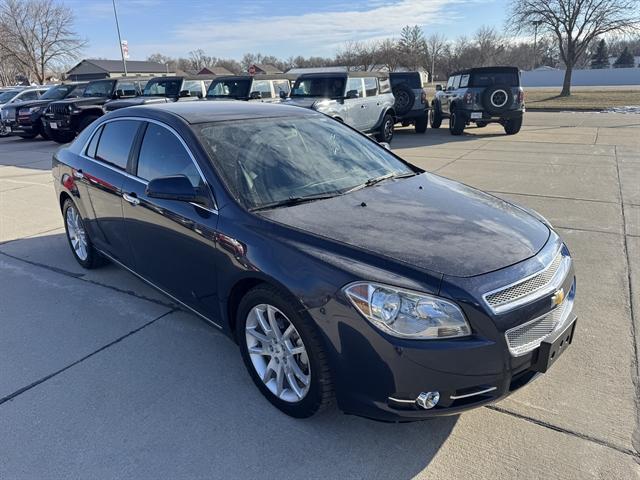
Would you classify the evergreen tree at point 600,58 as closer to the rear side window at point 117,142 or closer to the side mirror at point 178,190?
the rear side window at point 117,142

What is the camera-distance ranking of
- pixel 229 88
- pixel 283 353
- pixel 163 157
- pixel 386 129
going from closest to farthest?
pixel 283 353
pixel 163 157
pixel 386 129
pixel 229 88

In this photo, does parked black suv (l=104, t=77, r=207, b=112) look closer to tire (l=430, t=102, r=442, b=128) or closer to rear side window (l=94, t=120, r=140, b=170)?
tire (l=430, t=102, r=442, b=128)

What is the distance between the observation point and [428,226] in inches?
105

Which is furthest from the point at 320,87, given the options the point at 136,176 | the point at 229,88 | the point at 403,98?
the point at 136,176

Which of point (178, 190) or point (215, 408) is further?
point (178, 190)

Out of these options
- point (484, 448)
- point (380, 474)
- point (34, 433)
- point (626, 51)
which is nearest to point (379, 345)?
point (380, 474)

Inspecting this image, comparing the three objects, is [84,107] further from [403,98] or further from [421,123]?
[421,123]

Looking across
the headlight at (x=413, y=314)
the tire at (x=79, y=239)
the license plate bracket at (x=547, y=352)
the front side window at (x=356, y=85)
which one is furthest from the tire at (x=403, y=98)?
the headlight at (x=413, y=314)

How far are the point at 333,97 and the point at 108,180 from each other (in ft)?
29.0

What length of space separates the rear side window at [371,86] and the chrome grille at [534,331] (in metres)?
11.1

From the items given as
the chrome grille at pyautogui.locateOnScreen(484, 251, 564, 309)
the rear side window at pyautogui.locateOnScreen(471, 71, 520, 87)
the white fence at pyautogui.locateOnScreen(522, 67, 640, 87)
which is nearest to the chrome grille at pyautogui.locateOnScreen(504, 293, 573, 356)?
the chrome grille at pyautogui.locateOnScreen(484, 251, 564, 309)

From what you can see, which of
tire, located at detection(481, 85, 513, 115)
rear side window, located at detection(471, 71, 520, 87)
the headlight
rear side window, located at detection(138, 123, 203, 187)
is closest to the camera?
the headlight

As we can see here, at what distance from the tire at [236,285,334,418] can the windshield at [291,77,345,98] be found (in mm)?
10121

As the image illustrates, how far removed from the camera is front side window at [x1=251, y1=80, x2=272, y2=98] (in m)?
14.0
